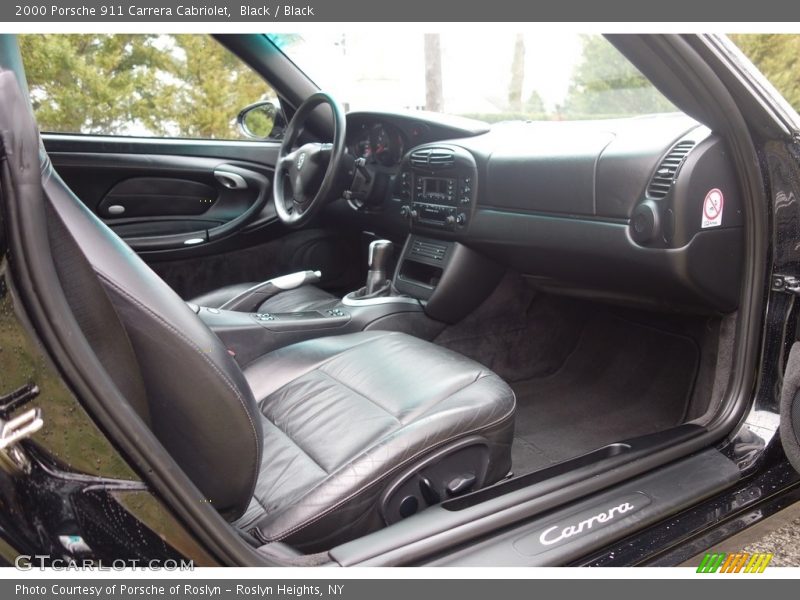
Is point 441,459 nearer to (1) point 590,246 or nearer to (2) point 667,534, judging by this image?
(2) point 667,534

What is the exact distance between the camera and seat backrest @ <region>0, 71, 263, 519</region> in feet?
2.38

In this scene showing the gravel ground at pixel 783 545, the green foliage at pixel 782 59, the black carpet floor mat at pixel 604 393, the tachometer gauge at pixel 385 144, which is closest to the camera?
the gravel ground at pixel 783 545

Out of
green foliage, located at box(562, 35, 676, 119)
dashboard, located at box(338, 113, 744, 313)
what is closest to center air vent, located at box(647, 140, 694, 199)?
dashboard, located at box(338, 113, 744, 313)

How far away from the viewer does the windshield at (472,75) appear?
2.50 metres

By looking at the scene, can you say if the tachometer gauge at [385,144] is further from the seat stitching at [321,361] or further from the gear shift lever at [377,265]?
the seat stitching at [321,361]

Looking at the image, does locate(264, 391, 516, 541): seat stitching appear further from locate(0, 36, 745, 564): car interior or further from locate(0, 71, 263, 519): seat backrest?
locate(0, 71, 263, 519): seat backrest

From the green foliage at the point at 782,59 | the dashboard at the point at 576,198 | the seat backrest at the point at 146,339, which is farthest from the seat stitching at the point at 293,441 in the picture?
the green foliage at the point at 782,59

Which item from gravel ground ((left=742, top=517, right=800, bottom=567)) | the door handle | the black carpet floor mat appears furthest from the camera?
the door handle

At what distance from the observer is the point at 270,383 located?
5.31 feet

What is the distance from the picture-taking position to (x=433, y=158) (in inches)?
89.9

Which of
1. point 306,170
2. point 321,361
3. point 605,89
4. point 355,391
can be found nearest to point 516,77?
point 605,89

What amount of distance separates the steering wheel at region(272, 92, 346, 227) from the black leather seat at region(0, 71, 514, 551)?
66 centimetres
